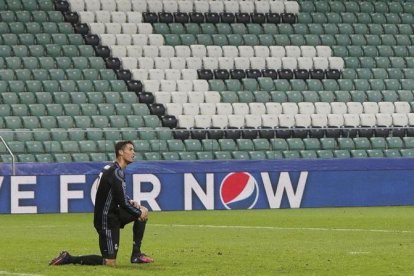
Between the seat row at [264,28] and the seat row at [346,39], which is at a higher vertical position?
the seat row at [264,28]

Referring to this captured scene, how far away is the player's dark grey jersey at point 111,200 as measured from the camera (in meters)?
14.7

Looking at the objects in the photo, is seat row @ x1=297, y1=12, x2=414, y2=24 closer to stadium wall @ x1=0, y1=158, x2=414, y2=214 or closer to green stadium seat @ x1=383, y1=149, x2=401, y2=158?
green stadium seat @ x1=383, y1=149, x2=401, y2=158

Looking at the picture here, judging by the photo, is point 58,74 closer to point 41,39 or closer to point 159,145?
point 41,39

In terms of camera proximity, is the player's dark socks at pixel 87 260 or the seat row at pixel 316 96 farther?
the seat row at pixel 316 96

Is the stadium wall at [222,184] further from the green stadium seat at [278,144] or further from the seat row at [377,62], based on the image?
the seat row at [377,62]

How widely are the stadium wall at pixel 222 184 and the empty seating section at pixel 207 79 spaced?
0.73 meters

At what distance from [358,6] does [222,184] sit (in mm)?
15868

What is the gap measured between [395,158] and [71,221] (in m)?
11.8

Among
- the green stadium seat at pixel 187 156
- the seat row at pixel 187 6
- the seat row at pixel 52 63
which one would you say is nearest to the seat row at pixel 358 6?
the seat row at pixel 187 6

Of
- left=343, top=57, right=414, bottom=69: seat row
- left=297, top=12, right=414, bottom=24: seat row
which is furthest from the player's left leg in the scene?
left=297, top=12, right=414, bottom=24: seat row

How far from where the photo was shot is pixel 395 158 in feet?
115

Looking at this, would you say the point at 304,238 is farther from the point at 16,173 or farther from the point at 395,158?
the point at 395,158

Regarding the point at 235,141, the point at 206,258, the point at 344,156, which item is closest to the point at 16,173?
the point at 235,141

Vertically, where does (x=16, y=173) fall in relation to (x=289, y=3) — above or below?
below
